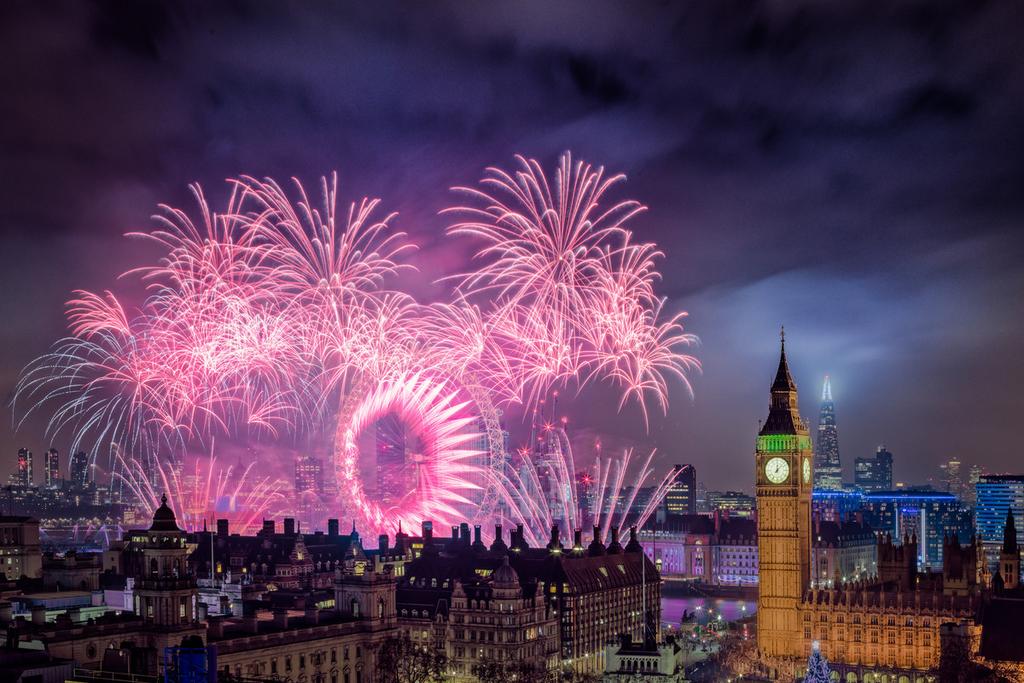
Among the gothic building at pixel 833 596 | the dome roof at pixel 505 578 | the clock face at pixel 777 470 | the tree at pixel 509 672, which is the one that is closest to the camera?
the tree at pixel 509 672

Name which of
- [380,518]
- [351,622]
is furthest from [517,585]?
[380,518]

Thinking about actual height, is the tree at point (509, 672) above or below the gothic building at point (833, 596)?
below

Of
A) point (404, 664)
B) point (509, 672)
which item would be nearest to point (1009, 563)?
point (509, 672)

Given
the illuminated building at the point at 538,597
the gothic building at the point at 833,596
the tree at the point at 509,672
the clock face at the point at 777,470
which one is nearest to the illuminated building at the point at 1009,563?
the gothic building at the point at 833,596

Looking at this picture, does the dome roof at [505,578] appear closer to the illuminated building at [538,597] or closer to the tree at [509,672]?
the illuminated building at [538,597]

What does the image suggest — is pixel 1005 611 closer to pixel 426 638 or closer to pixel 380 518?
pixel 426 638

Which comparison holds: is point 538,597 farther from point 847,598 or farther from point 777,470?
point 777,470

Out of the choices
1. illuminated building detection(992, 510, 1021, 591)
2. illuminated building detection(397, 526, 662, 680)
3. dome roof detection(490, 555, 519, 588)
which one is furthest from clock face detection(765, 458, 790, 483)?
dome roof detection(490, 555, 519, 588)
